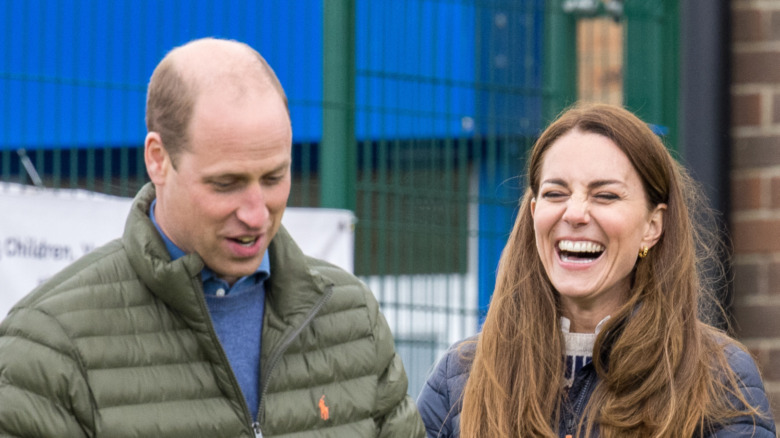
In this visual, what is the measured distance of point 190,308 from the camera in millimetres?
2436

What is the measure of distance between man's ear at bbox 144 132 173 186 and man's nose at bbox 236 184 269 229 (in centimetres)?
15

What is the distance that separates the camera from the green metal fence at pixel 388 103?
457cm

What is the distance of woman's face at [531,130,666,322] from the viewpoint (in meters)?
3.17

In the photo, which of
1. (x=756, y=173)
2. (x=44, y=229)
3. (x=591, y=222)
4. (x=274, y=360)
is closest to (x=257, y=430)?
(x=274, y=360)

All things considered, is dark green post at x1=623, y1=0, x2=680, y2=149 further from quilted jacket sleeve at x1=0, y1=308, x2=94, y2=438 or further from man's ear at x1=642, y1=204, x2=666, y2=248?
quilted jacket sleeve at x1=0, y1=308, x2=94, y2=438

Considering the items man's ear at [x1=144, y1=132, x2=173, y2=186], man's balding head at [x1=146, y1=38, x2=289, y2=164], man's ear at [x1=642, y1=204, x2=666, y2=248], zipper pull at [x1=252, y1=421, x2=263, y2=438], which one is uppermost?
man's balding head at [x1=146, y1=38, x2=289, y2=164]

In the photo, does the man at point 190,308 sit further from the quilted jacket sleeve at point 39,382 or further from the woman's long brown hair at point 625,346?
the woman's long brown hair at point 625,346

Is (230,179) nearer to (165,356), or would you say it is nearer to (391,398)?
(165,356)

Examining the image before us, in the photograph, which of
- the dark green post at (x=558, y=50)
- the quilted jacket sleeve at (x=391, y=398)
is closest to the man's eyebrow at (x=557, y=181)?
the quilted jacket sleeve at (x=391, y=398)

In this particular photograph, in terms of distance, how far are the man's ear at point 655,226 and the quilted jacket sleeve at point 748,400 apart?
1.05 feet

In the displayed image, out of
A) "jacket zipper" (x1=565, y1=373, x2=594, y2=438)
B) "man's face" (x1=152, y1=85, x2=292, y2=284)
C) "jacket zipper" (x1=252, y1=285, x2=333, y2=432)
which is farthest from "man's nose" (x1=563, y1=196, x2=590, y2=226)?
"man's face" (x1=152, y1=85, x2=292, y2=284)

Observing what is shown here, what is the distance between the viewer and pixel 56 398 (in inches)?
90.0

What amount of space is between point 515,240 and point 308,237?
150cm

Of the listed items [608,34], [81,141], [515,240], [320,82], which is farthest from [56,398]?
[608,34]
